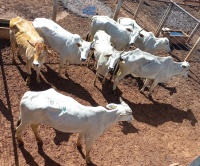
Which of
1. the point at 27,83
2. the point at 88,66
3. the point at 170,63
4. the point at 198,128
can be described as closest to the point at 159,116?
the point at 198,128

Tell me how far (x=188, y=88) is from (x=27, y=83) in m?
6.68

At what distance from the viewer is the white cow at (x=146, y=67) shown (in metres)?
9.62

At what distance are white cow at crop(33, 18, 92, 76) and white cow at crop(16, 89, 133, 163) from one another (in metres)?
3.09

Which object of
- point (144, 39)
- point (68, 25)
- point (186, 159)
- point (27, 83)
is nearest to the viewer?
point (186, 159)

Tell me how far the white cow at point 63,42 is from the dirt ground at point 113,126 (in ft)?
2.76

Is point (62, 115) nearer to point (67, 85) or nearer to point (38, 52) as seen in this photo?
point (38, 52)

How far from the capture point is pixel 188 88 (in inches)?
457

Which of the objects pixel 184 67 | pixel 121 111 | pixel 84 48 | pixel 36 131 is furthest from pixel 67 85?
pixel 184 67

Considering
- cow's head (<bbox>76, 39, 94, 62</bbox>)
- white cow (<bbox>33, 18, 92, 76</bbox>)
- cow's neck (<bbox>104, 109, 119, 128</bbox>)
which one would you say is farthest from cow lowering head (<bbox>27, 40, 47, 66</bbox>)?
cow's neck (<bbox>104, 109, 119, 128</bbox>)

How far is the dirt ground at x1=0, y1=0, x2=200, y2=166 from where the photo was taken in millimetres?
7375

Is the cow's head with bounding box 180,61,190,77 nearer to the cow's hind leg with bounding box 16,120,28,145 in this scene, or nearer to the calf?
the calf

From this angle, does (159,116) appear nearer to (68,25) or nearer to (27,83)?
(27,83)

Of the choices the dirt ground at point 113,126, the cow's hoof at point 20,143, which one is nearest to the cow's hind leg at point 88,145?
the dirt ground at point 113,126

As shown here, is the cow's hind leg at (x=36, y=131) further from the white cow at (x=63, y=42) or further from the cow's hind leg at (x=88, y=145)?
the white cow at (x=63, y=42)
